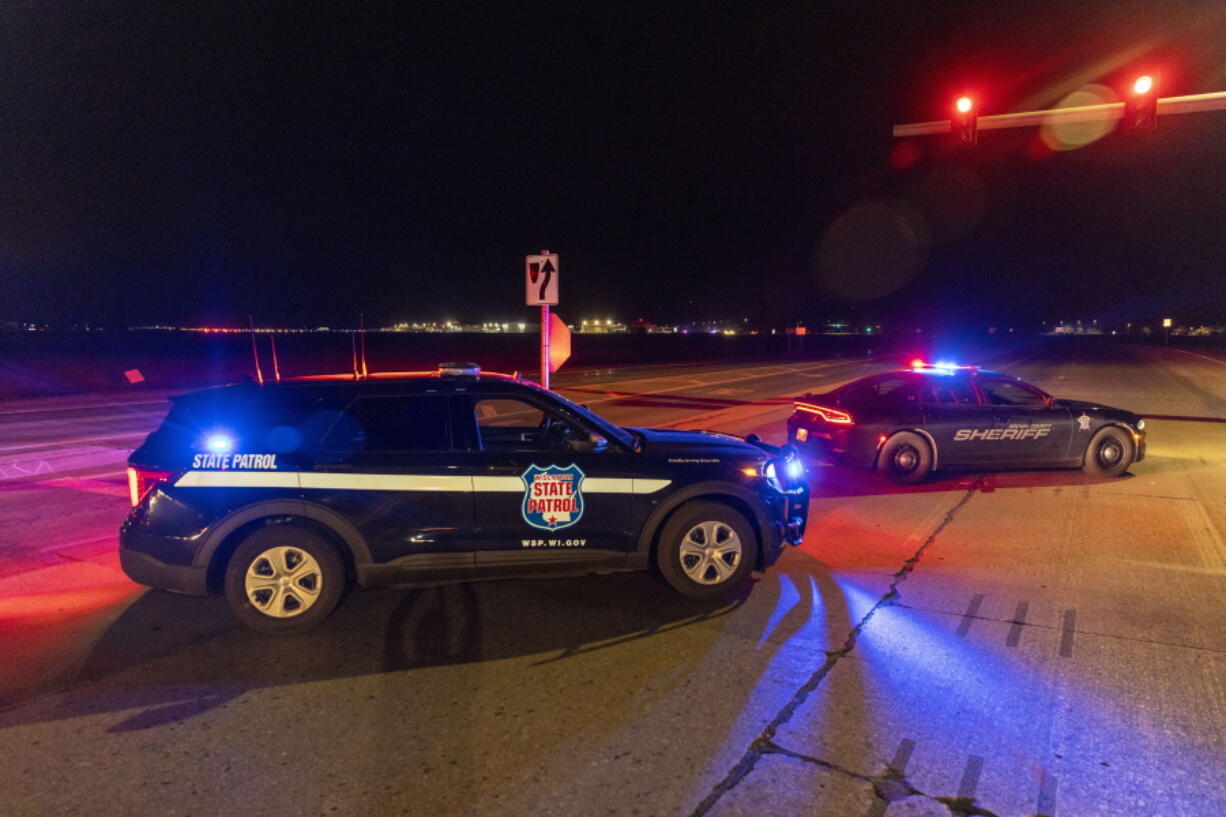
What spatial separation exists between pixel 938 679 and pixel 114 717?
173 inches

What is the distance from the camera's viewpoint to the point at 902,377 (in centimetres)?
999

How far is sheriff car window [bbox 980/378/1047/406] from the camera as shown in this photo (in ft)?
32.1

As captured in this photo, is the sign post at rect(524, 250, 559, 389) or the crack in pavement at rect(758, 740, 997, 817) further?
the sign post at rect(524, 250, 559, 389)

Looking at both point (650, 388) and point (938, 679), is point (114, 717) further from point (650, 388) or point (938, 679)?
point (650, 388)

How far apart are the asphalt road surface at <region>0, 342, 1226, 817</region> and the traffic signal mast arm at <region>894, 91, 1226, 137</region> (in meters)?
9.25

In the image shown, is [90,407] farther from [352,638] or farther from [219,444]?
[352,638]

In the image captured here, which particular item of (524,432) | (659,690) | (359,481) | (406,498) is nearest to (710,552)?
(659,690)

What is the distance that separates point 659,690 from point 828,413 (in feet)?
21.4

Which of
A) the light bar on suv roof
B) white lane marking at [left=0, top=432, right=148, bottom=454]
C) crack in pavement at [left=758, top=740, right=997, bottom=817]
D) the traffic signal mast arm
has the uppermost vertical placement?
the traffic signal mast arm

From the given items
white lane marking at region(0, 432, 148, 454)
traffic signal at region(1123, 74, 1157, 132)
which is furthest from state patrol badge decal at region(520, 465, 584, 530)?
traffic signal at region(1123, 74, 1157, 132)

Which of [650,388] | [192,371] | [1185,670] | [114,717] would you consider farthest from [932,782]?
[192,371]

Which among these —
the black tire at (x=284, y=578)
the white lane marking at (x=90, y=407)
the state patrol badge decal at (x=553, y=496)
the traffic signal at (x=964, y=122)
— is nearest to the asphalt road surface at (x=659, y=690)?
the black tire at (x=284, y=578)

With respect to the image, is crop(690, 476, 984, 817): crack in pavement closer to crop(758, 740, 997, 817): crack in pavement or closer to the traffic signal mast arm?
crop(758, 740, 997, 817): crack in pavement

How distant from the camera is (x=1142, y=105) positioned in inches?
499
